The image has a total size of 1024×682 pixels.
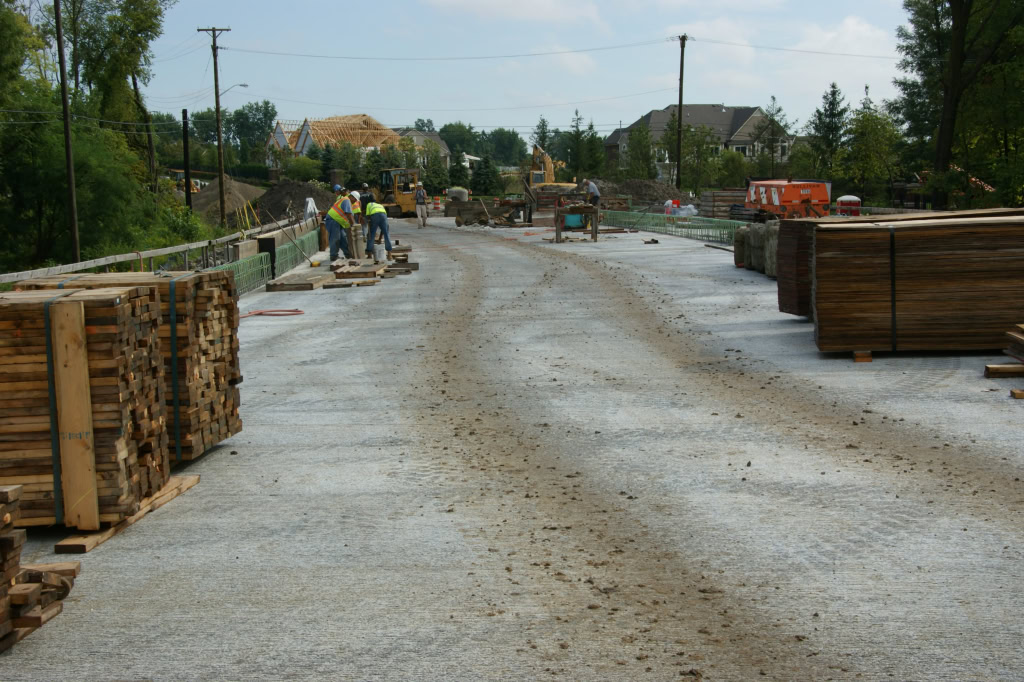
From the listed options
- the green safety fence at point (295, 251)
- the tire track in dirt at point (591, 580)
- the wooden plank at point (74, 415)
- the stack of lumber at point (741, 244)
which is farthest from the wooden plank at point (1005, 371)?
the green safety fence at point (295, 251)

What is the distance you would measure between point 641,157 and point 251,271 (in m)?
74.6

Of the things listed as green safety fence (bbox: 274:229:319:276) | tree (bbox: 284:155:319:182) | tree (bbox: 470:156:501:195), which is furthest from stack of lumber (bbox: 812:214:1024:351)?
tree (bbox: 284:155:319:182)

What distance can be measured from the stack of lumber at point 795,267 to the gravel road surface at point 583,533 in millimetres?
2267

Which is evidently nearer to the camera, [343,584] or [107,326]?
[343,584]

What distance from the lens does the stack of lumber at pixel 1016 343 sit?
11.3 metres

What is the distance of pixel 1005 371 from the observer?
11.0m

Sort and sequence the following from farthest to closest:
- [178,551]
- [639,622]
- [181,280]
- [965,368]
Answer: [965,368]
[181,280]
[178,551]
[639,622]

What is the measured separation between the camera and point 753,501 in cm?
731

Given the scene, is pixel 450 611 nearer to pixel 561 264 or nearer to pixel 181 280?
pixel 181 280

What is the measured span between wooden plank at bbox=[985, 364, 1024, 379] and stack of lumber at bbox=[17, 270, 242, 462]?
8022 millimetres

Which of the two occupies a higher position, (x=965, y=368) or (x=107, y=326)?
(x=107, y=326)

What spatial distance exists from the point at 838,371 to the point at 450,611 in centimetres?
774

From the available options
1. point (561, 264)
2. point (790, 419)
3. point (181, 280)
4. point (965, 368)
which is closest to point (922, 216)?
point (965, 368)

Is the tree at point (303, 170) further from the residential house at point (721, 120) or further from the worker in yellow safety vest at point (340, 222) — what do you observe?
the worker in yellow safety vest at point (340, 222)
